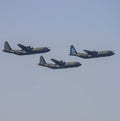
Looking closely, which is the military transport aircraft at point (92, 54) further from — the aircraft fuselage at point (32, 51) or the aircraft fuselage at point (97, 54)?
the aircraft fuselage at point (32, 51)

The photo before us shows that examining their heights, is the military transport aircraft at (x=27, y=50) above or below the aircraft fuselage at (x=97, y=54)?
above

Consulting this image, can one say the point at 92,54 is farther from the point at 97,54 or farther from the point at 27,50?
the point at 27,50

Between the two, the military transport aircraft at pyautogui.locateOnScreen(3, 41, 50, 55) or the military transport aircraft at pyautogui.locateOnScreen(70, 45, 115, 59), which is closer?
the military transport aircraft at pyautogui.locateOnScreen(3, 41, 50, 55)

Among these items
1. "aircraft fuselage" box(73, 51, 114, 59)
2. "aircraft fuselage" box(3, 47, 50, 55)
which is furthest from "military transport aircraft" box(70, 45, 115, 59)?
"aircraft fuselage" box(3, 47, 50, 55)

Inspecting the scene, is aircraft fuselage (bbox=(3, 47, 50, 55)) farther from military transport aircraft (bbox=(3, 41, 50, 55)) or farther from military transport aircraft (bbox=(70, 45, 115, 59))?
military transport aircraft (bbox=(70, 45, 115, 59))

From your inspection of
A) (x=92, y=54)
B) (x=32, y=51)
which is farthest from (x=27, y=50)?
(x=92, y=54)

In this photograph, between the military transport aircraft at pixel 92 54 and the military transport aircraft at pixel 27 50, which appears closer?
the military transport aircraft at pixel 27 50

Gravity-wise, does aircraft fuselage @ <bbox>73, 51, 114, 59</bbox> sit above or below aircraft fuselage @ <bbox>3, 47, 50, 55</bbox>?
below

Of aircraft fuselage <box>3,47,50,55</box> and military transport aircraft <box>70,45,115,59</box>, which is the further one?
military transport aircraft <box>70,45,115,59</box>

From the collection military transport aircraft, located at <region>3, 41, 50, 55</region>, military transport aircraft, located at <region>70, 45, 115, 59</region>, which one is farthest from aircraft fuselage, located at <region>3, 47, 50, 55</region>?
military transport aircraft, located at <region>70, 45, 115, 59</region>

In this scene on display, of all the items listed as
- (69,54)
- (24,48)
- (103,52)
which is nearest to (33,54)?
(24,48)

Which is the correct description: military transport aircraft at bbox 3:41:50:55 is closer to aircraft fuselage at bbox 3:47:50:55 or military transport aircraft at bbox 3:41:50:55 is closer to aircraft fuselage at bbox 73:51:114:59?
aircraft fuselage at bbox 3:47:50:55

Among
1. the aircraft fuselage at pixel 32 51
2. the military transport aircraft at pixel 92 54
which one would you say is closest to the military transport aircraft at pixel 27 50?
the aircraft fuselage at pixel 32 51

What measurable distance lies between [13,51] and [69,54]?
24037 millimetres
